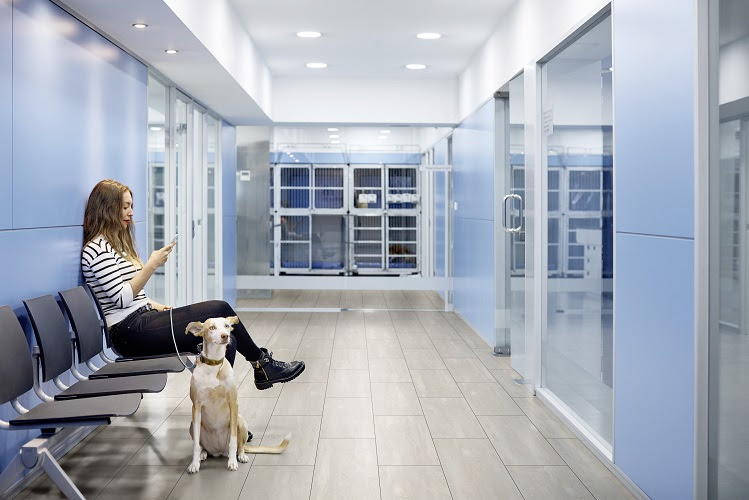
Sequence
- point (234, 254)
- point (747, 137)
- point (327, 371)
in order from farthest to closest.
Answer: point (234, 254) < point (327, 371) < point (747, 137)

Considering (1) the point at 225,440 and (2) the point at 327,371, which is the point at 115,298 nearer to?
(1) the point at 225,440

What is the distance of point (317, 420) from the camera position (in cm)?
472

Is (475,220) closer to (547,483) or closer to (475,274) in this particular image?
(475,274)

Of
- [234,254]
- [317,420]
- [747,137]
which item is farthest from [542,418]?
[234,254]

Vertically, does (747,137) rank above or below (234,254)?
above

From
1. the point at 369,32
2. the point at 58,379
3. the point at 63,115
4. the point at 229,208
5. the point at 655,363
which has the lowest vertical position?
the point at 58,379

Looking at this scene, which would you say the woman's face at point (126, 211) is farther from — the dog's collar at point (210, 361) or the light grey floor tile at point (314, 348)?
the light grey floor tile at point (314, 348)

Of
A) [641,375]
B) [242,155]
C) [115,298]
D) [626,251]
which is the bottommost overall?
[641,375]

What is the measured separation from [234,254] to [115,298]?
590cm

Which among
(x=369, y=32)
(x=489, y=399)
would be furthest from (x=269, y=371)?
(x=369, y=32)

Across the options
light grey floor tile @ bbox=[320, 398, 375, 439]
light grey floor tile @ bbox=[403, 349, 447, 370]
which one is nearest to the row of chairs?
light grey floor tile @ bbox=[320, 398, 375, 439]

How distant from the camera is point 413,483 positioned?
11.8ft

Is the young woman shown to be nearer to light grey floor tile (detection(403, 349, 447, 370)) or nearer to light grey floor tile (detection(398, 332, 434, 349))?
light grey floor tile (detection(403, 349, 447, 370))

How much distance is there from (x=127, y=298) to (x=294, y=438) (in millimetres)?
1249
